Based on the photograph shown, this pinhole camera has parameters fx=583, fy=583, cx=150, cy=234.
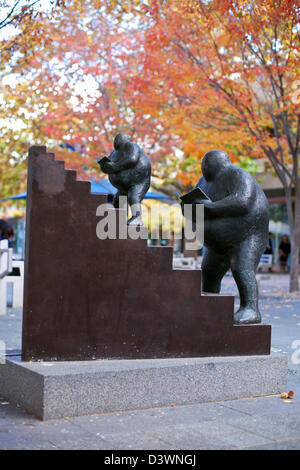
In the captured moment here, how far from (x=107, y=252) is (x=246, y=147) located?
15.6 m

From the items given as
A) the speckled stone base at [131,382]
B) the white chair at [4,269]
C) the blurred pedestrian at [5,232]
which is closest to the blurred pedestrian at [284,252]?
the blurred pedestrian at [5,232]

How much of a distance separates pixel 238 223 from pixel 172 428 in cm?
189

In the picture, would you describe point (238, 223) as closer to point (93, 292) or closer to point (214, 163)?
point (214, 163)

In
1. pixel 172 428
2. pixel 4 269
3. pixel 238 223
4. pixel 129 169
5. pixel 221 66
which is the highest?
pixel 221 66

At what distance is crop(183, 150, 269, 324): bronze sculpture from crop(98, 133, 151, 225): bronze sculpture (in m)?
0.65

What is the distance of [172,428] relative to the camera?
379cm

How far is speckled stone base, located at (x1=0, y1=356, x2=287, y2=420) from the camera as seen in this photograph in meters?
3.96

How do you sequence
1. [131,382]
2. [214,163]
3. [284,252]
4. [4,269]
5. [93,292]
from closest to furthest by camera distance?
[131,382] < [93,292] < [214,163] < [4,269] < [284,252]

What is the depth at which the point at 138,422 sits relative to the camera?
391 cm

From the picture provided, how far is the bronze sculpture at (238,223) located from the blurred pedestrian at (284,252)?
2257 centimetres

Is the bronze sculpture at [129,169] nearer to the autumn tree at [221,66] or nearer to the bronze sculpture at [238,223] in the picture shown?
the bronze sculpture at [238,223]

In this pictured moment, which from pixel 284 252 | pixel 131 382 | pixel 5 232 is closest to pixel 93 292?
pixel 131 382

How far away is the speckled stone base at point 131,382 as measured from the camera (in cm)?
396

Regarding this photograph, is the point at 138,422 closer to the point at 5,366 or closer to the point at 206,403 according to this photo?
the point at 206,403
